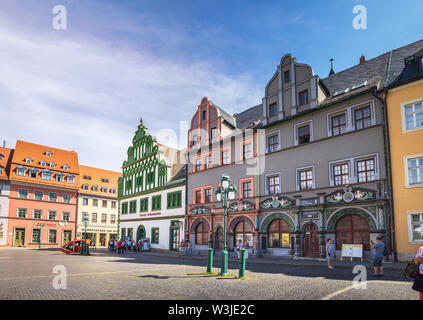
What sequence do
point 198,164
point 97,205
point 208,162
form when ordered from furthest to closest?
point 97,205
point 198,164
point 208,162

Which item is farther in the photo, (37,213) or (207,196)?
(37,213)

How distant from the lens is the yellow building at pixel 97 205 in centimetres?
6275

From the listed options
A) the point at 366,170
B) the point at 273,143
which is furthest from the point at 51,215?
the point at 366,170

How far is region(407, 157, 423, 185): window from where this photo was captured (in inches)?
798

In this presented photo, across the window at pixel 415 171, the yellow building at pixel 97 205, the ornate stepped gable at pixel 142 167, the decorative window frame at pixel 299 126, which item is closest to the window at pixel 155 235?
the ornate stepped gable at pixel 142 167

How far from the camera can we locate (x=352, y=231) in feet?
75.0

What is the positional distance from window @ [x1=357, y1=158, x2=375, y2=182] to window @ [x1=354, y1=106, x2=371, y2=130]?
251 centimetres

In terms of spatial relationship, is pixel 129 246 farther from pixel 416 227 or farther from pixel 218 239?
pixel 416 227

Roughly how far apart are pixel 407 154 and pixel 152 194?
3126cm

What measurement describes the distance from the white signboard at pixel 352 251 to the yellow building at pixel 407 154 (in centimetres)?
210

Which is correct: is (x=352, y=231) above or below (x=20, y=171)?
below

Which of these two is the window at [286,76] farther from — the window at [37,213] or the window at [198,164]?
the window at [37,213]

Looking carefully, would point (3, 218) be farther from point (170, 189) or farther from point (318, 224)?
point (318, 224)
